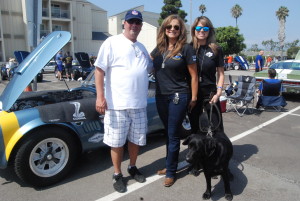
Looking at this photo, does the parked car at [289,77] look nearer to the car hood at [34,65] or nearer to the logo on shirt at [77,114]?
the logo on shirt at [77,114]

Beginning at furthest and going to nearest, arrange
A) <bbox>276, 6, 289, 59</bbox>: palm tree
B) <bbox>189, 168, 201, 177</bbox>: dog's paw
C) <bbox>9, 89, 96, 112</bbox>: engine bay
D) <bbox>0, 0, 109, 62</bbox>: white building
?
<bbox>276, 6, 289, 59</bbox>: palm tree, <bbox>0, 0, 109, 62</bbox>: white building, <bbox>9, 89, 96, 112</bbox>: engine bay, <bbox>189, 168, 201, 177</bbox>: dog's paw

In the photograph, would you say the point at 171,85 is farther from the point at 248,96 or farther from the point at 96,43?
the point at 96,43

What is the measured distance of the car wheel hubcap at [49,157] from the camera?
2.93 meters

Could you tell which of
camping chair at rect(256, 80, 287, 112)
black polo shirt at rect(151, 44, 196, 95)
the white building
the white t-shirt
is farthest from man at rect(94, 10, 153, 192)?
the white building

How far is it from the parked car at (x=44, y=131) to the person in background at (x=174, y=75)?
0.99 meters

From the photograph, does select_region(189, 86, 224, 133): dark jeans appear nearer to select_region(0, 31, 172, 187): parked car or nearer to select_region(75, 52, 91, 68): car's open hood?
select_region(0, 31, 172, 187): parked car

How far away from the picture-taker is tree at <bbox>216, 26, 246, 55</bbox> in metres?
31.8

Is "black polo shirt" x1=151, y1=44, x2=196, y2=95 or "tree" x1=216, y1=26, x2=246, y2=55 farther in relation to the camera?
"tree" x1=216, y1=26, x2=246, y2=55

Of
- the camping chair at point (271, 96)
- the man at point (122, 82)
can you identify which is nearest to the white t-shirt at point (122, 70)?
the man at point (122, 82)

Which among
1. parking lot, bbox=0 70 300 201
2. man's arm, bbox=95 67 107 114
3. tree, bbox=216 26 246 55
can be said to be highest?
tree, bbox=216 26 246 55

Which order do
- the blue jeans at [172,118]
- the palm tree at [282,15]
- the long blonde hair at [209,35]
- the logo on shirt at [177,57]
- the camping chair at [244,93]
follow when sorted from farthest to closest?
the palm tree at [282,15] < the camping chair at [244,93] < the long blonde hair at [209,35] < the blue jeans at [172,118] < the logo on shirt at [177,57]

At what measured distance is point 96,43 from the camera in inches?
1357

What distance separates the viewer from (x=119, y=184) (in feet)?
9.75

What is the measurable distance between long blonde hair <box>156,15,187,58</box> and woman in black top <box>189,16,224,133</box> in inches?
13.6
